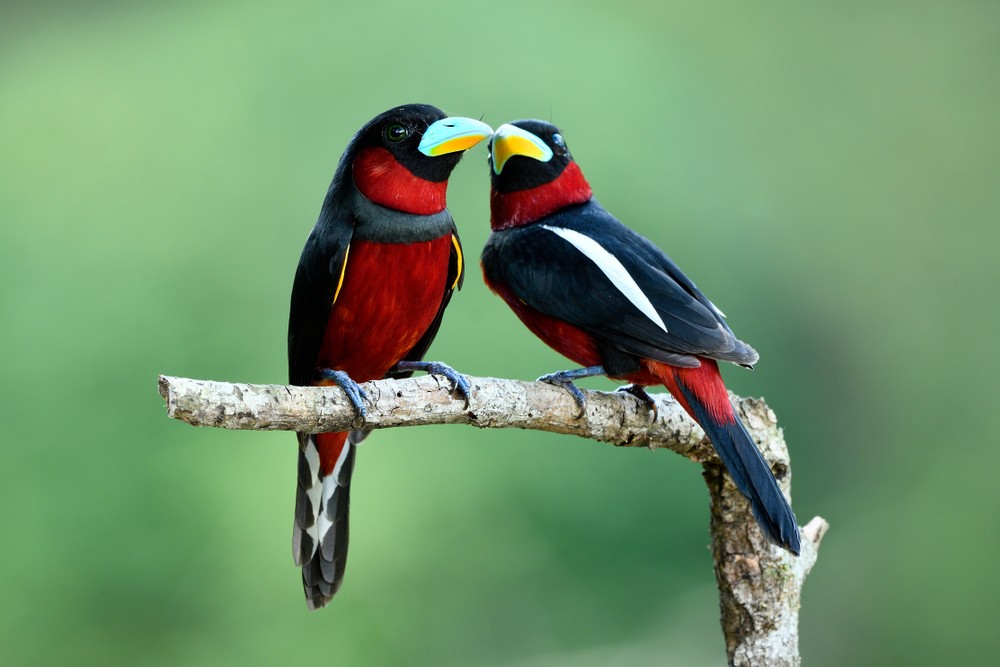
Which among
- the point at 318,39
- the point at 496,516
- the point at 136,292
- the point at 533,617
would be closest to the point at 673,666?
the point at 533,617

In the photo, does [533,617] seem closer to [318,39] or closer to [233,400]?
[318,39]

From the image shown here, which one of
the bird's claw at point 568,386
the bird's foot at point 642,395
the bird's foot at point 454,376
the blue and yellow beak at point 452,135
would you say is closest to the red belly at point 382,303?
the bird's foot at point 454,376

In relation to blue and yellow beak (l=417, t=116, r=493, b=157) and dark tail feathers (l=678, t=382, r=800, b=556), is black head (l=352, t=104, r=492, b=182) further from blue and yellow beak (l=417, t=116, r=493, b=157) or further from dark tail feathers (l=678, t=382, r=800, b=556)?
dark tail feathers (l=678, t=382, r=800, b=556)

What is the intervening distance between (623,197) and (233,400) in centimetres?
305

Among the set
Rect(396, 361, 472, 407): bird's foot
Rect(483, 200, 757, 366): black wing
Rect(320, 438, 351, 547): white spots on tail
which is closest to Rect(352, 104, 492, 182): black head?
Rect(483, 200, 757, 366): black wing

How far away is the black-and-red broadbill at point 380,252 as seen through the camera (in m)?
2.37

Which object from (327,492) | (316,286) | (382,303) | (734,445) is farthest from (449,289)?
(734,445)

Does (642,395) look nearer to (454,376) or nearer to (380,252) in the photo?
(454,376)

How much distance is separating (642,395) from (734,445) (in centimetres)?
42

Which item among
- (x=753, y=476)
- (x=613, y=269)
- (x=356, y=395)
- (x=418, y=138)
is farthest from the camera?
(x=613, y=269)

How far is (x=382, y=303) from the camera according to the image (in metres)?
2.43

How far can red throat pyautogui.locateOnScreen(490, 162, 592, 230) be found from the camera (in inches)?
106

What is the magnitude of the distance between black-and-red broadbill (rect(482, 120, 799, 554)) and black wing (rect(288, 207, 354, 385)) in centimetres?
42

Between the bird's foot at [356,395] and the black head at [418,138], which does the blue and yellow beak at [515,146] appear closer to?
the black head at [418,138]
